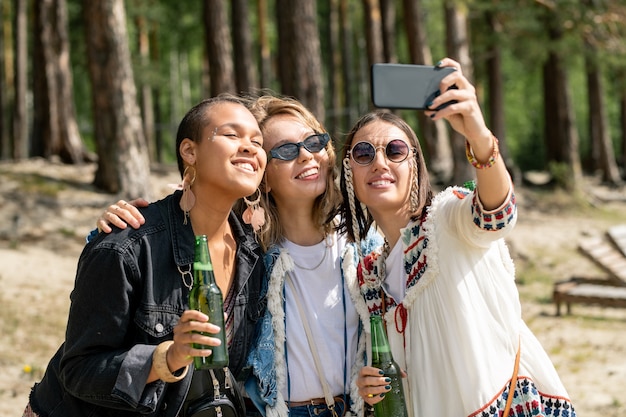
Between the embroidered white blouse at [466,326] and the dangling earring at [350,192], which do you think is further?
the dangling earring at [350,192]

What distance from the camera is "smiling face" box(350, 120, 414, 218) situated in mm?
2945

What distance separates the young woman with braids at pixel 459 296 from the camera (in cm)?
252

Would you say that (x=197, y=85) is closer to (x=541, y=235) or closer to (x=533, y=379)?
(x=541, y=235)

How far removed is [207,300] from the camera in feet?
8.36

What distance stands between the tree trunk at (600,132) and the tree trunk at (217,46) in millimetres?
10426

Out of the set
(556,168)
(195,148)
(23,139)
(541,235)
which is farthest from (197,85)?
(195,148)

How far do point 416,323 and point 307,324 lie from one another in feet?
1.60

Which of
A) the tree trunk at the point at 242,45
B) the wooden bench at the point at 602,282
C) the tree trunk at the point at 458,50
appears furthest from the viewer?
the tree trunk at the point at 242,45

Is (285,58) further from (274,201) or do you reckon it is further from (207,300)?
(207,300)

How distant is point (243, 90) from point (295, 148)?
13036 millimetres

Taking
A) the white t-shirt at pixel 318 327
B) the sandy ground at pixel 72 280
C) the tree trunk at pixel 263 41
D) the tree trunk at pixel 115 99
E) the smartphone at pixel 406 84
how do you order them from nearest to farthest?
the smartphone at pixel 406 84 → the white t-shirt at pixel 318 327 → the sandy ground at pixel 72 280 → the tree trunk at pixel 115 99 → the tree trunk at pixel 263 41

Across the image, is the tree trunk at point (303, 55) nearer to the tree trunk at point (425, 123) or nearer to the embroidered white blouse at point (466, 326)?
the tree trunk at point (425, 123)

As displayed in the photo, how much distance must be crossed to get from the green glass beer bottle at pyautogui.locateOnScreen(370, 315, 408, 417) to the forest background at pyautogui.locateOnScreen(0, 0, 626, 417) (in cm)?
196

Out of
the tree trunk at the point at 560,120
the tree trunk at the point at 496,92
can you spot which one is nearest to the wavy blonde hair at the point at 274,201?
the tree trunk at the point at 496,92
